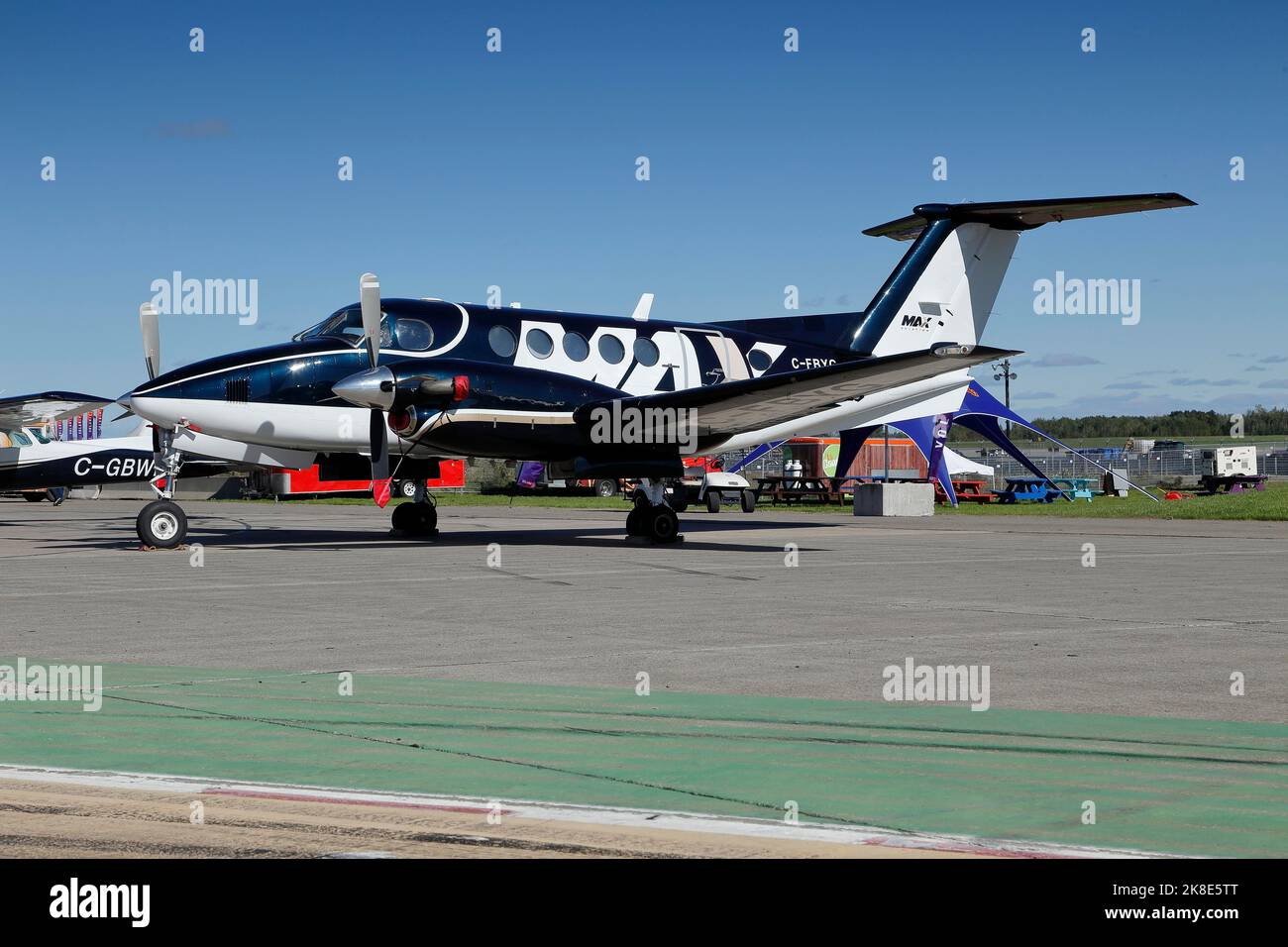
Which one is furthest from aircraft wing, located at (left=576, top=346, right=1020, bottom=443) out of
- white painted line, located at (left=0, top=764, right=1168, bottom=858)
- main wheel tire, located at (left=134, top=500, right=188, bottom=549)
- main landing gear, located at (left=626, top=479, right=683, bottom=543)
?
white painted line, located at (left=0, top=764, right=1168, bottom=858)

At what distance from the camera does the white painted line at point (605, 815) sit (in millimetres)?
4754

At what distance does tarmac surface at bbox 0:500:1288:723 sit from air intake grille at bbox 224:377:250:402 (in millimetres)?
2824

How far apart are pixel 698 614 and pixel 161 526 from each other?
14471mm

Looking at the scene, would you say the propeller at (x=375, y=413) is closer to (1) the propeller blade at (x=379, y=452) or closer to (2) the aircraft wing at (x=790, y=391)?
(1) the propeller blade at (x=379, y=452)

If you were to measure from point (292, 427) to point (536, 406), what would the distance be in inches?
176

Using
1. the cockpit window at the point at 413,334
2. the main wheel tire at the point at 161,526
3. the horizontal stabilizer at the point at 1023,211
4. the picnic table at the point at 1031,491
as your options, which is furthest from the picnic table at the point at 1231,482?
the main wheel tire at the point at 161,526

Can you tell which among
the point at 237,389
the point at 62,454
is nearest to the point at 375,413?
the point at 237,389

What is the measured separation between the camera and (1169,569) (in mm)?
19672

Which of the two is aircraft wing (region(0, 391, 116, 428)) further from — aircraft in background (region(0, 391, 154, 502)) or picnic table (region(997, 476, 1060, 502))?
picnic table (region(997, 476, 1060, 502))

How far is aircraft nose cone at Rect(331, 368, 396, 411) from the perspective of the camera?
21.5 meters

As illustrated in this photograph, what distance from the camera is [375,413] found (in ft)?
75.3

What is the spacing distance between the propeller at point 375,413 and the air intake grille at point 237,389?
7.26 ft

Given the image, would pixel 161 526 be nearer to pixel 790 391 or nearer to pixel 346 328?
pixel 346 328
